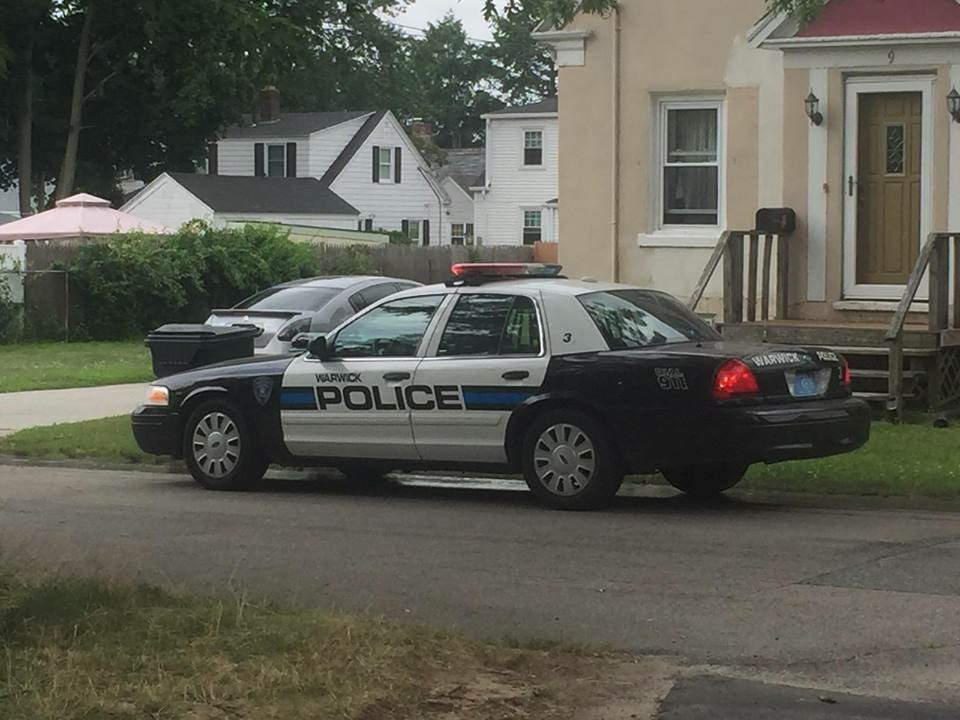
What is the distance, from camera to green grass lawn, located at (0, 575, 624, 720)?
6070mm

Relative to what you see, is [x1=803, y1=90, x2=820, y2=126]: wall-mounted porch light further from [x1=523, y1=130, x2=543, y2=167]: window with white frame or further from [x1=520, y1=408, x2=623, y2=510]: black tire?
[x1=523, y1=130, x2=543, y2=167]: window with white frame

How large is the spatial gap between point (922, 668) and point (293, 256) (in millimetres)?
27563

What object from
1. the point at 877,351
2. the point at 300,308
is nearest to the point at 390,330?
the point at 877,351

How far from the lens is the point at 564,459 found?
11.5 meters

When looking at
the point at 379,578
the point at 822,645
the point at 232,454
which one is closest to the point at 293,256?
the point at 232,454

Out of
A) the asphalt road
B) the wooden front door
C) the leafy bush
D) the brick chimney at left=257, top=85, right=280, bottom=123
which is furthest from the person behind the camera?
the brick chimney at left=257, top=85, right=280, bottom=123

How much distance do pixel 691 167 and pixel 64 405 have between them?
7.51 metres

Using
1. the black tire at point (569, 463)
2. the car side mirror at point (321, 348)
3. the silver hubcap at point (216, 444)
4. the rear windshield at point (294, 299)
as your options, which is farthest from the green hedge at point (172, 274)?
the black tire at point (569, 463)

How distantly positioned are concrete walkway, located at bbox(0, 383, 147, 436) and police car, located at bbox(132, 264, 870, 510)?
496 cm

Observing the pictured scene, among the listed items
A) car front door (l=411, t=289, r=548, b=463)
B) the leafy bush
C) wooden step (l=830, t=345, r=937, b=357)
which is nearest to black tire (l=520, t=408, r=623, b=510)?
car front door (l=411, t=289, r=548, b=463)

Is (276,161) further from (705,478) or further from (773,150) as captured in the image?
(705,478)

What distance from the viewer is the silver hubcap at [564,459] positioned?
1148cm

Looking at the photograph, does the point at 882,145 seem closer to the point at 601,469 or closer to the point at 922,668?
the point at 601,469

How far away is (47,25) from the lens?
10.9m
